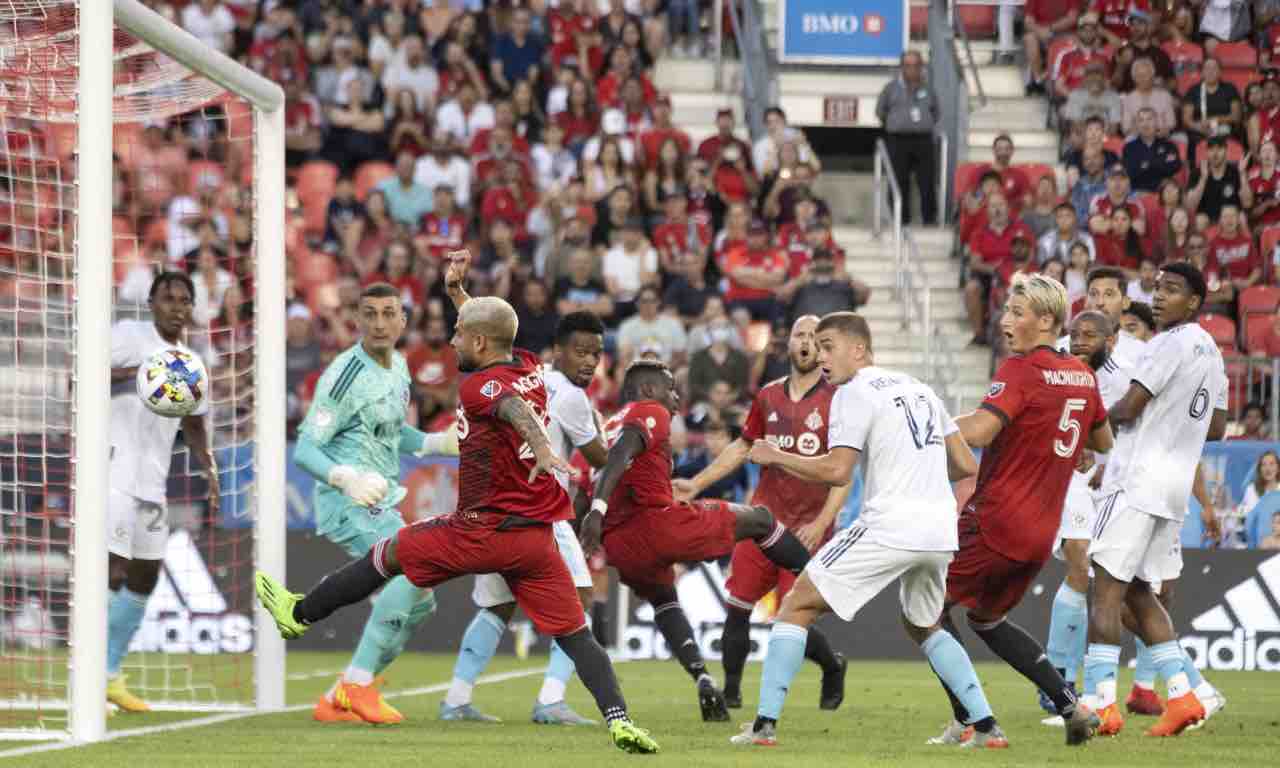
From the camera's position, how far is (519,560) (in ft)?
30.2

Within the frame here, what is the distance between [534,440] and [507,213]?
13532mm

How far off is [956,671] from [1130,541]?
161cm

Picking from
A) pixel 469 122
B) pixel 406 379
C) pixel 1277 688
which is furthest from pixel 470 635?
pixel 469 122

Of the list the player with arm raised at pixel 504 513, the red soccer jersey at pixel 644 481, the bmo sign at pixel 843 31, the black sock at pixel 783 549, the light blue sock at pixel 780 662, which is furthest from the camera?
the bmo sign at pixel 843 31

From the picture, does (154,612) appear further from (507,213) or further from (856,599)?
(856,599)

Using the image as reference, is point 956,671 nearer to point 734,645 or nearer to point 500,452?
point 500,452

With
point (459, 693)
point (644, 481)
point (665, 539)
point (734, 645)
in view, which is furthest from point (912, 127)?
point (459, 693)

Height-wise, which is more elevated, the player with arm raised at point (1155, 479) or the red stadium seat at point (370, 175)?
the red stadium seat at point (370, 175)

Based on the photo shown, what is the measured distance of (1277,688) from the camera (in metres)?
14.2

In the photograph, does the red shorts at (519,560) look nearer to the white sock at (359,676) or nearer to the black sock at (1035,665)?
the white sock at (359,676)

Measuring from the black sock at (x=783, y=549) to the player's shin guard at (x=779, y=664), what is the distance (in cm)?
232

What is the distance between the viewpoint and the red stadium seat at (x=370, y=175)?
2327 cm

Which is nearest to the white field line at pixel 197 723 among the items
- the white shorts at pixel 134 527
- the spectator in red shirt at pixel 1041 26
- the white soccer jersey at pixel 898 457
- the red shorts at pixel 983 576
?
the white shorts at pixel 134 527

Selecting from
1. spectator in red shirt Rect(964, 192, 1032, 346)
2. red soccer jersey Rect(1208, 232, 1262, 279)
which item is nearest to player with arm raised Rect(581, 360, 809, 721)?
spectator in red shirt Rect(964, 192, 1032, 346)
